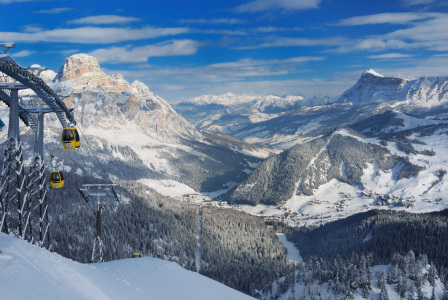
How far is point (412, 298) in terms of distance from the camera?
94500mm

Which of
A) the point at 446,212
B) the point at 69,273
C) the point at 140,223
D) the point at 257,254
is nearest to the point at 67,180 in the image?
the point at 140,223

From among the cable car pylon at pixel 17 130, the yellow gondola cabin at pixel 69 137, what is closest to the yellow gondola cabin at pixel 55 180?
the cable car pylon at pixel 17 130

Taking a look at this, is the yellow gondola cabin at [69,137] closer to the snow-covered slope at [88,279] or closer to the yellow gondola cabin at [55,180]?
the yellow gondola cabin at [55,180]

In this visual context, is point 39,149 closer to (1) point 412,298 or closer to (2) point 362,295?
(2) point 362,295

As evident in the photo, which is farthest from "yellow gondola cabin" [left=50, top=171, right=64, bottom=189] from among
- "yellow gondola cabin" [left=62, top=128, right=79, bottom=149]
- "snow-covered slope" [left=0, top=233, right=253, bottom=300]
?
"snow-covered slope" [left=0, top=233, right=253, bottom=300]

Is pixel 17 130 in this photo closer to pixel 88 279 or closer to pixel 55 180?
pixel 55 180

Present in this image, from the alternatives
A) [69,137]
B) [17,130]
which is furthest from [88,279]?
[17,130]

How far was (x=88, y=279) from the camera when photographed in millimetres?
34281

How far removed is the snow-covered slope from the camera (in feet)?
82.5

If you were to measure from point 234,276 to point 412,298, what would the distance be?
59759 mm

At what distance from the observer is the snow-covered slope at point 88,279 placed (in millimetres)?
25141

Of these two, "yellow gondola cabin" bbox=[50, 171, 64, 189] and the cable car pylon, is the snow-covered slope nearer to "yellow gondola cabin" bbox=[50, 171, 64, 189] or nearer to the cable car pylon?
the cable car pylon

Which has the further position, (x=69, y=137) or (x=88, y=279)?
(x=69, y=137)

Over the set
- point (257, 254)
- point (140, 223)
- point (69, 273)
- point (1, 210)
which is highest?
point (1, 210)
